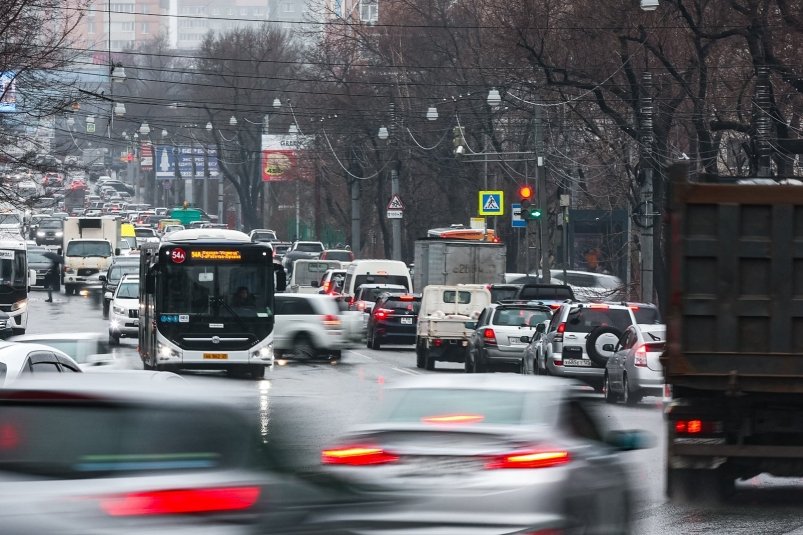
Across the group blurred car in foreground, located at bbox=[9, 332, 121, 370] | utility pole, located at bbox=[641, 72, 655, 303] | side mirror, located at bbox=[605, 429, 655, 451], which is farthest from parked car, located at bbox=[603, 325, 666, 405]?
side mirror, located at bbox=[605, 429, 655, 451]

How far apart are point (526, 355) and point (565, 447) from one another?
20163mm

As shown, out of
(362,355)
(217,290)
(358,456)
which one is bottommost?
(362,355)

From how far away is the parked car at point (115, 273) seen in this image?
50.1 meters

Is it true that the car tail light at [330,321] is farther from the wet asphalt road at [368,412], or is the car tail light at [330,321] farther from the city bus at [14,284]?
the city bus at [14,284]

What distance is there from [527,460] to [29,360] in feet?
21.8

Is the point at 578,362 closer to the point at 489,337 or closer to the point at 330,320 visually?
the point at 489,337

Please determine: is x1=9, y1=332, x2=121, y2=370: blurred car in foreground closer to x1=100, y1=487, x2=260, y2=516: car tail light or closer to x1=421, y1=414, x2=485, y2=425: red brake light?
x1=421, y1=414, x2=485, y2=425: red brake light

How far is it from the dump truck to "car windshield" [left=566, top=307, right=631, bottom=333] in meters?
14.7

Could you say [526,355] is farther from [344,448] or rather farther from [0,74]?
[344,448]

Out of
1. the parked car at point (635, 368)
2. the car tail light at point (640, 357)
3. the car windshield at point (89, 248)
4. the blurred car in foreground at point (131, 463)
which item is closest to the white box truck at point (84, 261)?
the car windshield at point (89, 248)

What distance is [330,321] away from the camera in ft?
117

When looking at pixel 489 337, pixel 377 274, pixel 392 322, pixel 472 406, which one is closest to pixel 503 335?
pixel 489 337

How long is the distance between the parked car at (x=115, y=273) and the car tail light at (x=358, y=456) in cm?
4028

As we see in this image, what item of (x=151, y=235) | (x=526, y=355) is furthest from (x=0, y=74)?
(x=151, y=235)
